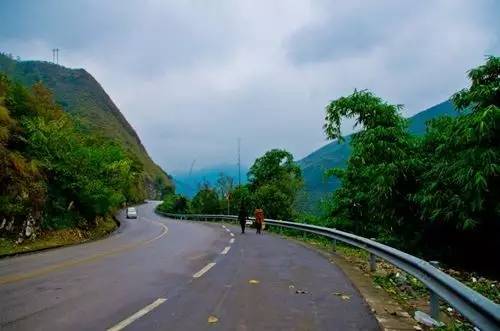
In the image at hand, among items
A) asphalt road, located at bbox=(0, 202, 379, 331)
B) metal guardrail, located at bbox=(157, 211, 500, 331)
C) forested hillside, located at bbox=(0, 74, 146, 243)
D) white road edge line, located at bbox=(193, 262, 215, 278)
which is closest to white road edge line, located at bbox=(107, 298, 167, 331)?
asphalt road, located at bbox=(0, 202, 379, 331)

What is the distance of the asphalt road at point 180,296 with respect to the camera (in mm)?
6520

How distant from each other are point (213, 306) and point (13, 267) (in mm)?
8108

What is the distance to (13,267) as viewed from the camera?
13.2 meters

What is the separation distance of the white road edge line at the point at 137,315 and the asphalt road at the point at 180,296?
1 centimetres

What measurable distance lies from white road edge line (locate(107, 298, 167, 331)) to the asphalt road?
1 centimetres

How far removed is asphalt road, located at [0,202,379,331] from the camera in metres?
6.52

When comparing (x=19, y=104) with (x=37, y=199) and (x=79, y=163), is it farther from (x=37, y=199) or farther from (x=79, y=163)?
(x=37, y=199)

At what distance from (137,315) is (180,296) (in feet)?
4.83

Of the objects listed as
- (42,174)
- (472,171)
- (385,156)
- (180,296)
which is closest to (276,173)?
(42,174)

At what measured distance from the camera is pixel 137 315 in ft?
22.6

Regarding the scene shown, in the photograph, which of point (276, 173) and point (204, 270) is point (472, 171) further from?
point (276, 173)

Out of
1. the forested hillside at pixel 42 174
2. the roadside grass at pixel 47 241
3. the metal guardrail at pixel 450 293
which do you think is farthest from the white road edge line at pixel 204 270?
the forested hillside at pixel 42 174

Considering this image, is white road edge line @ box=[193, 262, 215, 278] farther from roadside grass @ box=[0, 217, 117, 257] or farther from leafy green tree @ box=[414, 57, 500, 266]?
roadside grass @ box=[0, 217, 117, 257]

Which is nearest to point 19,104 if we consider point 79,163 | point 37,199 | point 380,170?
point 79,163
